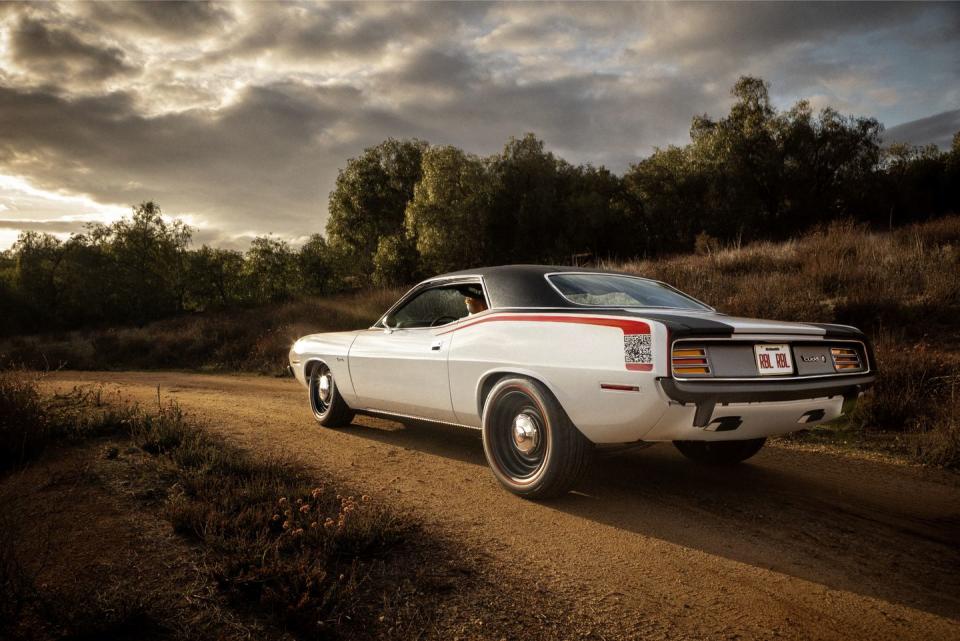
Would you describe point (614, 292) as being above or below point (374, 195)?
below

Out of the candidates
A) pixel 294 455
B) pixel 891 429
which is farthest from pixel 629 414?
pixel 891 429

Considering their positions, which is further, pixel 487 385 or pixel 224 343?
pixel 224 343

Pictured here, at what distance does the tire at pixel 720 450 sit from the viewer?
429 cm

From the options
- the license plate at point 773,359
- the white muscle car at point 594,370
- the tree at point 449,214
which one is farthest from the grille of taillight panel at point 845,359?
the tree at point 449,214

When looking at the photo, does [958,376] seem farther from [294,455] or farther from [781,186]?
[781,186]

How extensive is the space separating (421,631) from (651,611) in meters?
0.92

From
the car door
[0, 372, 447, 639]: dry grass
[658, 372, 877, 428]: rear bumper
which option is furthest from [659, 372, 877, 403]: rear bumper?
the car door

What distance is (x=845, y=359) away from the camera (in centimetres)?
365

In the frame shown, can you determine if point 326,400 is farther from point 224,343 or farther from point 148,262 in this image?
point 148,262

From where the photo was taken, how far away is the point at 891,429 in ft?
17.9

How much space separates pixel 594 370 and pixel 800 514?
151 centimetres

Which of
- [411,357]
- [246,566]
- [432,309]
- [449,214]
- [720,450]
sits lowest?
[720,450]

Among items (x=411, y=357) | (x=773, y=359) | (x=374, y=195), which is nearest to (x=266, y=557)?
(x=411, y=357)

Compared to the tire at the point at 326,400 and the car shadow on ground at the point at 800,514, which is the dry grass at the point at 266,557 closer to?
the car shadow on ground at the point at 800,514
